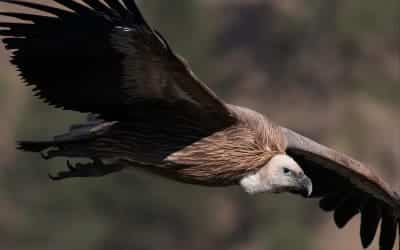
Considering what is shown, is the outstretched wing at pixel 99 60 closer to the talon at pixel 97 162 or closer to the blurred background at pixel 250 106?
the talon at pixel 97 162

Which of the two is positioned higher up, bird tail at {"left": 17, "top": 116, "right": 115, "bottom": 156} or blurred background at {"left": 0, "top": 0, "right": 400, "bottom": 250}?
bird tail at {"left": 17, "top": 116, "right": 115, "bottom": 156}

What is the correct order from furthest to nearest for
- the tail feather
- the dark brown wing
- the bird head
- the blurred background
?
the blurred background
the dark brown wing
the bird head
the tail feather

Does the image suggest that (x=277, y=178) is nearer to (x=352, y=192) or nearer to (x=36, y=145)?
(x=36, y=145)

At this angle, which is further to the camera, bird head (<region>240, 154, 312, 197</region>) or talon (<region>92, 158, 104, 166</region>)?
bird head (<region>240, 154, 312, 197</region>)

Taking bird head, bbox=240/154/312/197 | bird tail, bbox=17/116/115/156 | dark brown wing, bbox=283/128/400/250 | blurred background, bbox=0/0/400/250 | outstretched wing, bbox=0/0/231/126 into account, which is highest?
outstretched wing, bbox=0/0/231/126

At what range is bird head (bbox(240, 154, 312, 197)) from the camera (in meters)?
9.20

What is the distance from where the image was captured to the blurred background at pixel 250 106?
91.8 ft

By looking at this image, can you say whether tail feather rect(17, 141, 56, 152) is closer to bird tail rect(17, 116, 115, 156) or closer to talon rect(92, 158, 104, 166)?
bird tail rect(17, 116, 115, 156)

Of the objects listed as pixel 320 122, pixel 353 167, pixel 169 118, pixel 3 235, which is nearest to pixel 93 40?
pixel 169 118

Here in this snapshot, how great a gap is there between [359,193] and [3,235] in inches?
702

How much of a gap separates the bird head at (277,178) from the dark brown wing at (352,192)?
726mm

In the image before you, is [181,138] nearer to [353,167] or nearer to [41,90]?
[41,90]

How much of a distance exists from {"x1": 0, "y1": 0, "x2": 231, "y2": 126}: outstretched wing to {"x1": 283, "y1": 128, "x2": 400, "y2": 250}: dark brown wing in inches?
60.8

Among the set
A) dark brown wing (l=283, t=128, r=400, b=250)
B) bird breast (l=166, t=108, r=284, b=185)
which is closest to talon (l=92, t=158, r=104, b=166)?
bird breast (l=166, t=108, r=284, b=185)
